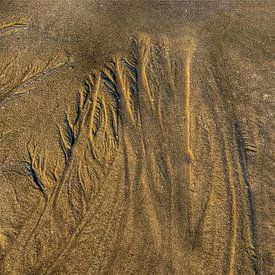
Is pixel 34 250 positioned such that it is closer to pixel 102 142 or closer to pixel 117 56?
pixel 102 142

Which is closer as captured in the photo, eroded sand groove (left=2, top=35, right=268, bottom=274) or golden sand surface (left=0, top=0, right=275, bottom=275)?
eroded sand groove (left=2, top=35, right=268, bottom=274)

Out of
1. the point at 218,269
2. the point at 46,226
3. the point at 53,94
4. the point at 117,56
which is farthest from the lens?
the point at 117,56

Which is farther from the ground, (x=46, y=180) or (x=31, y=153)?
(x=31, y=153)

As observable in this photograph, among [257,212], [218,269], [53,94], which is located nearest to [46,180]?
[53,94]

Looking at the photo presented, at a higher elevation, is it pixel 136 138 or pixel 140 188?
pixel 136 138
